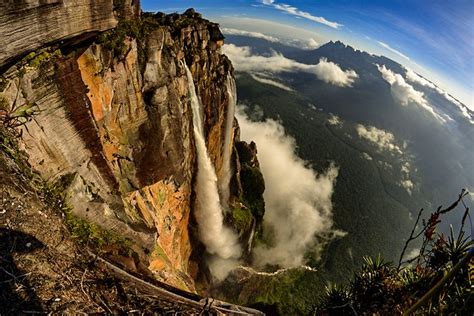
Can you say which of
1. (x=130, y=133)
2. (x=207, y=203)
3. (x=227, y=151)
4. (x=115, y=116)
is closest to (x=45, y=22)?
(x=115, y=116)

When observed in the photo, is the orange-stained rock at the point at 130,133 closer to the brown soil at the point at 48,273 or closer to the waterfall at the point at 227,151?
the brown soil at the point at 48,273

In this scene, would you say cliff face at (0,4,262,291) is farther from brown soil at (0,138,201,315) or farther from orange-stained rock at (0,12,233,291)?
brown soil at (0,138,201,315)

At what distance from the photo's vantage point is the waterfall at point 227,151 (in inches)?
1664

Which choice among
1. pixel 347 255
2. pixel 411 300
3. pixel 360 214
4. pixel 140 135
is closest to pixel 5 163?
pixel 411 300

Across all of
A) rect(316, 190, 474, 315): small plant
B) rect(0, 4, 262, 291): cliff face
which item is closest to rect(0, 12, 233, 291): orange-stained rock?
rect(0, 4, 262, 291): cliff face

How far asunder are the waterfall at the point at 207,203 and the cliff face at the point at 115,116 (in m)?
1.61

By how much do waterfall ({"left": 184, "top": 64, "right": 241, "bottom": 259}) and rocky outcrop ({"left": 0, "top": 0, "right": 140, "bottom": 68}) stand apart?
50.8 ft

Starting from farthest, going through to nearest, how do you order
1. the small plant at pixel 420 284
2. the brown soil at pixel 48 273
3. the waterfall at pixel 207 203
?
1. the waterfall at pixel 207 203
2. the small plant at pixel 420 284
3. the brown soil at pixel 48 273

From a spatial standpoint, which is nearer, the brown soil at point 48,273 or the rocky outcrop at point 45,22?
the brown soil at point 48,273

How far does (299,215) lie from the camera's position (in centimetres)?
8575

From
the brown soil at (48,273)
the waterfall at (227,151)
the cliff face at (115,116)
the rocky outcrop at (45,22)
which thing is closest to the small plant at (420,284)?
the brown soil at (48,273)

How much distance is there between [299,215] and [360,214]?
26752 mm

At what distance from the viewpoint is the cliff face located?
10.1 m

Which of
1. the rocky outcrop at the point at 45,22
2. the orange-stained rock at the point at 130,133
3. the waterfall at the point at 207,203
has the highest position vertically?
the rocky outcrop at the point at 45,22
